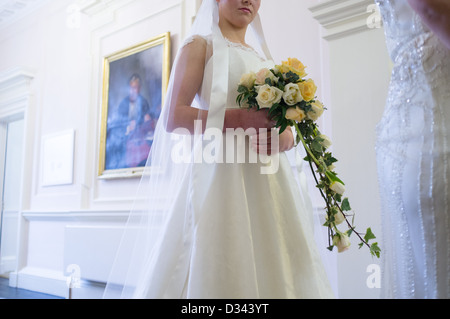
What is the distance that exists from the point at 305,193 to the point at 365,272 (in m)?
1.27

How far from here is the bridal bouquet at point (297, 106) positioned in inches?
56.8

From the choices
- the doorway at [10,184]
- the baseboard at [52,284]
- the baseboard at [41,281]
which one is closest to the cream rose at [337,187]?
the baseboard at [52,284]

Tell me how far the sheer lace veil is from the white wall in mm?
1434

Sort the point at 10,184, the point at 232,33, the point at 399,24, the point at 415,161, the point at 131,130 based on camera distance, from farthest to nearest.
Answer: the point at 10,184 → the point at 131,130 → the point at 232,33 → the point at 399,24 → the point at 415,161

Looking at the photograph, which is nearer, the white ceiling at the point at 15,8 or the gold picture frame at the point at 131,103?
the gold picture frame at the point at 131,103

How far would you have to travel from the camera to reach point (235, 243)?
1.38m

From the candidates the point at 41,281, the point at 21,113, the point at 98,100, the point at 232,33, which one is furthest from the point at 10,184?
the point at 232,33

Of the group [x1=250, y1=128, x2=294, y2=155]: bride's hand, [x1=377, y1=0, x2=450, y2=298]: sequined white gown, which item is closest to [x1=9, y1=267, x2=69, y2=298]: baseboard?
[x1=250, y1=128, x2=294, y2=155]: bride's hand

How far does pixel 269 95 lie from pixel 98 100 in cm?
438

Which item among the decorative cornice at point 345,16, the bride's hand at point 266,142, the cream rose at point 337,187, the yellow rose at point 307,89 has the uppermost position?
the decorative cornice at point 345,16

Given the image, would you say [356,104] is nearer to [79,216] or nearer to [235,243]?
[235,243]

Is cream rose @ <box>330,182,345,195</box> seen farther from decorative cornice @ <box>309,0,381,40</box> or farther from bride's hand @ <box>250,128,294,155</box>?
decorative cornice @ <box>309,0,381,40</box>

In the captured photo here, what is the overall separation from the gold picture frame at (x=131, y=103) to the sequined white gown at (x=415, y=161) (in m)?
3.65

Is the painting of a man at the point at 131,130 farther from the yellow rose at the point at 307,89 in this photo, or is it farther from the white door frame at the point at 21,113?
the yellow rose at the point at 307,89
